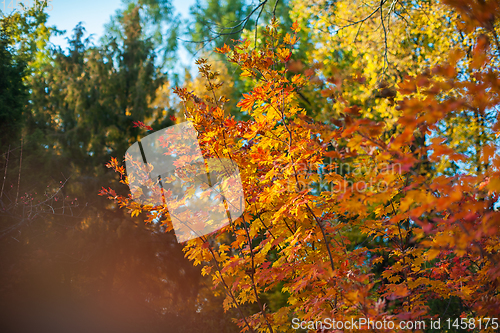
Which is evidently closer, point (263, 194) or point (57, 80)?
point (263, 194)

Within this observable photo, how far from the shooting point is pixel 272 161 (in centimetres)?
170

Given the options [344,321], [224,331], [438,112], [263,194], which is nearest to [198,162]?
[263,194]


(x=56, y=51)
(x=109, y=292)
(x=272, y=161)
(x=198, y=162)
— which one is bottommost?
(x=109, y=292)

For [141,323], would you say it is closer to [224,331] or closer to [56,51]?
[224,331]

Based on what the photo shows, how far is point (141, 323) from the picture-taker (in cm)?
582

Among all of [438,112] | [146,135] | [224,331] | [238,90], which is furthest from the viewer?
[238,90]

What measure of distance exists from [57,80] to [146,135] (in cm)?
312

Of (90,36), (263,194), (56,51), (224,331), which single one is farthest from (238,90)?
(263,194)

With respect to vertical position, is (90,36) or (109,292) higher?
(90,36)

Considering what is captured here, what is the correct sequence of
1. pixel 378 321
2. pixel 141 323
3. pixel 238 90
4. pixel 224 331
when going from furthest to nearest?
1. pixel 238 90
2. pixel 141 323
3. pixel 224 331
4. pixel 378 321

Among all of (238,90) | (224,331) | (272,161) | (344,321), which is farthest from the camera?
(238,90)

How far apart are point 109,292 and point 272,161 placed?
5.89m

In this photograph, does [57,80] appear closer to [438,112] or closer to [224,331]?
[224,331]

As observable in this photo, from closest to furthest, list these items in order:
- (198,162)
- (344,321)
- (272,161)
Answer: (344,321) → (272,161) → (198,162)
